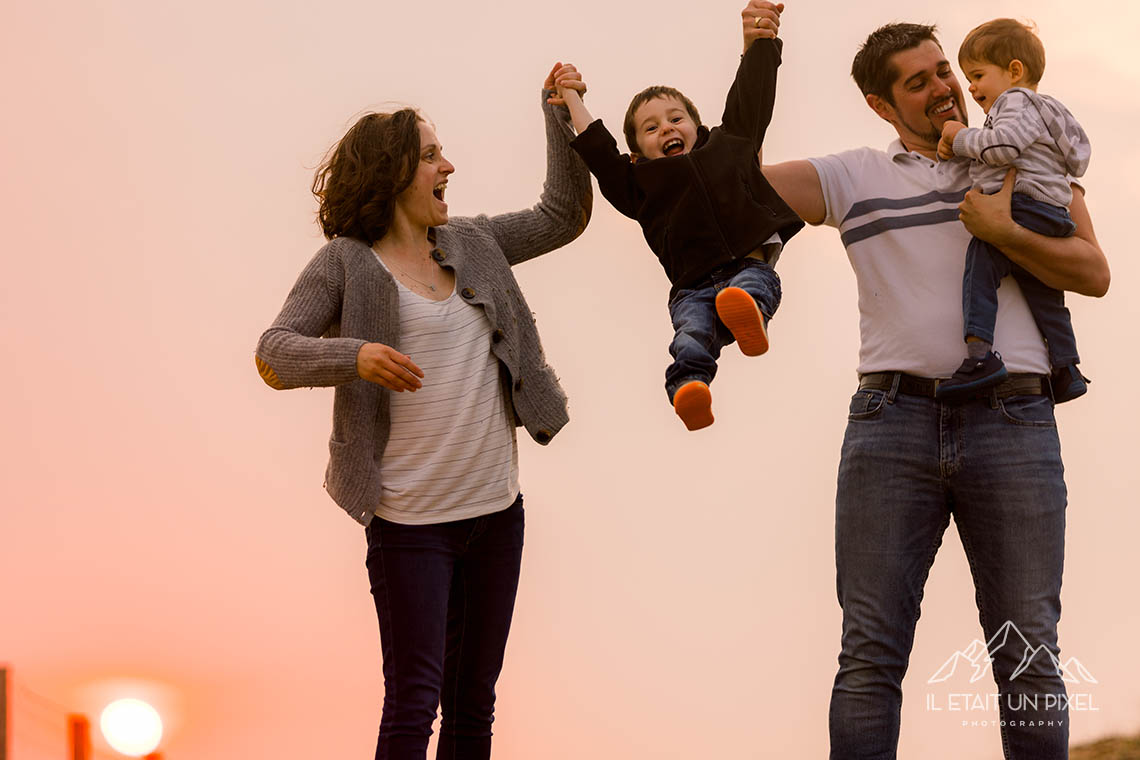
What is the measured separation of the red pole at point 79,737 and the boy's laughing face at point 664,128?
6.03 metres

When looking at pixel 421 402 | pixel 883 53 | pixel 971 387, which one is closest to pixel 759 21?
pixel 883 53

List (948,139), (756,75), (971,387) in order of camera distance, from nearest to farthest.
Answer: (971,387)
(948,139)
(756,75)

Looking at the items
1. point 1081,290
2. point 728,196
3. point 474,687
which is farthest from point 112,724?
point 1081,290

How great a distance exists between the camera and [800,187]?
2773 millimetres

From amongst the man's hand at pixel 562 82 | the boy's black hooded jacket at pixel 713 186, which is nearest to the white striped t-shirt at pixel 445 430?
the boy's black hooded jacket at pixel 713 186

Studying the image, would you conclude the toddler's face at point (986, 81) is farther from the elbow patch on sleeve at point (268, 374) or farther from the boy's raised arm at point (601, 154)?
the elbow patch on sleeve at point (268, 374)

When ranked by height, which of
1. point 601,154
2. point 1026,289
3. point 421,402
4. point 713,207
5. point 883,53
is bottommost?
point 421,402

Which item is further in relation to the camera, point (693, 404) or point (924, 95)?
point (924, 95)

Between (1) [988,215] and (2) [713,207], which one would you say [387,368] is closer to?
(2) [713,207]

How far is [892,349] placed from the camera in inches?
99.9

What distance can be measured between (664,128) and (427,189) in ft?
2.17

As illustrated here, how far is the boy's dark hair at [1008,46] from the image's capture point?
283 centimetres

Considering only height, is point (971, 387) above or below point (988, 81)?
below

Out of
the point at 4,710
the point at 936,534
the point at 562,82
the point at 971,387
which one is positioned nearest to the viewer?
the point at 971,387
